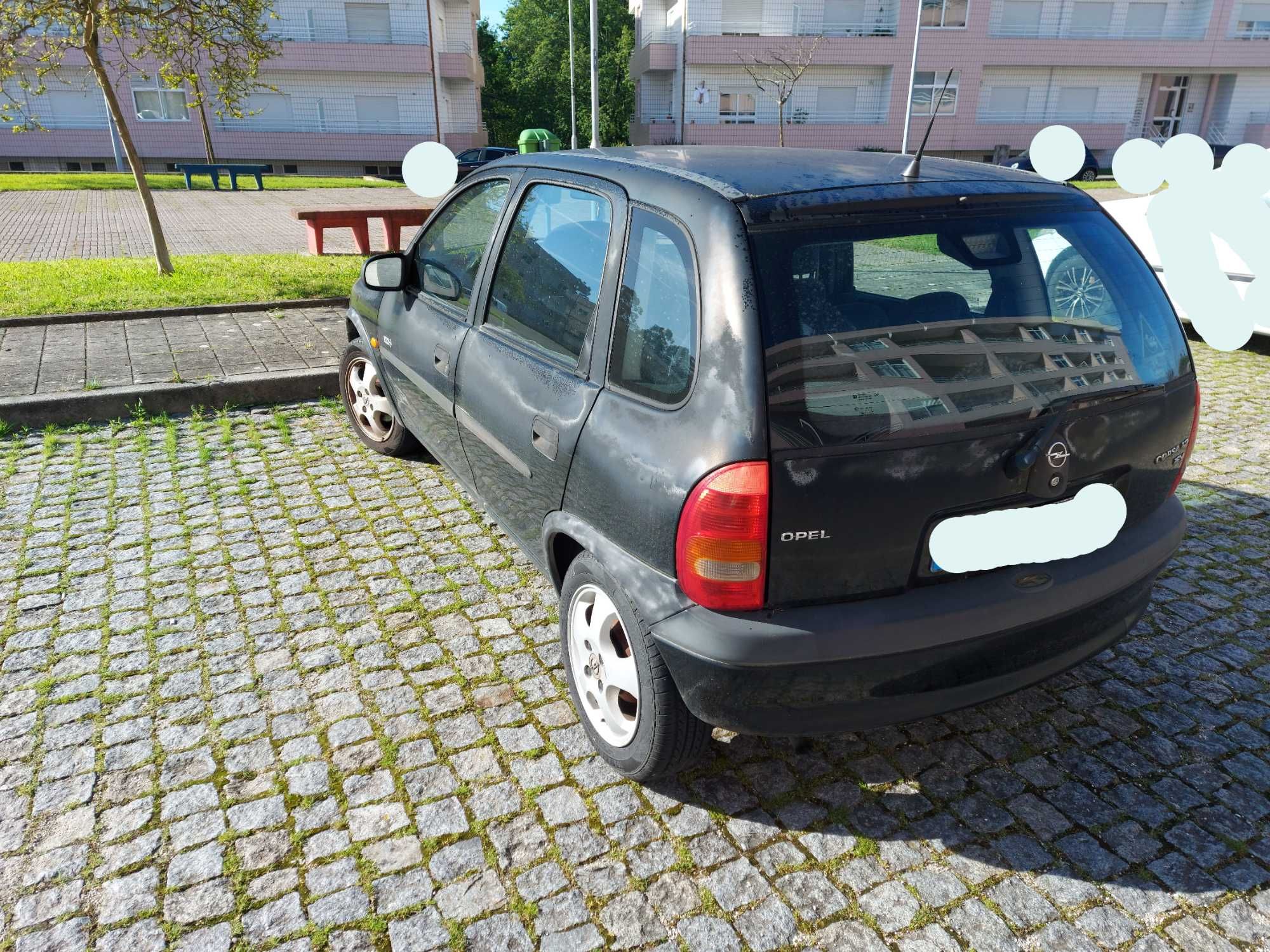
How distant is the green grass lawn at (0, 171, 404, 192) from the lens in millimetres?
25312

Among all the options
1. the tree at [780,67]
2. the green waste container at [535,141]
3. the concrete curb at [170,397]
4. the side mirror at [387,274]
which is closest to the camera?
the side mirror at [387,274]

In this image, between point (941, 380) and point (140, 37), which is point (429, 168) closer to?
point (941, 380)

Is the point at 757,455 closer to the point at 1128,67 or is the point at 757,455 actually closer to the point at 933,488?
the point at 933,488

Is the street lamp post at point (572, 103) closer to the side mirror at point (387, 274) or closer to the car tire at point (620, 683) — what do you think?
the side mirror at point (387, 274)

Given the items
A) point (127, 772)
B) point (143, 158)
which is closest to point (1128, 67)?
point (143, 158)

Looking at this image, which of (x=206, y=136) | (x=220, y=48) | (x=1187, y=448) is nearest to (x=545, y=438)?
(x=1187, y=448)

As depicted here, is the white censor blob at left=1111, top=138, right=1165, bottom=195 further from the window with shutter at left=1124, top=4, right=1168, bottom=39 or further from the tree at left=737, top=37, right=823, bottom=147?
the window with shutter at left=1124, top=4, right=1168, bottom=39

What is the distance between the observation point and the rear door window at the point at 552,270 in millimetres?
2883

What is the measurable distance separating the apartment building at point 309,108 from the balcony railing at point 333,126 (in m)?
0.05

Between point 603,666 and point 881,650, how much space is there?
0.90m

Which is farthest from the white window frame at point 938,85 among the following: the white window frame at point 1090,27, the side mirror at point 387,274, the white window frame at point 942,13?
the side mirror at point 387,274

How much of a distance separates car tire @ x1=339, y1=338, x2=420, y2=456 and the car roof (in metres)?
2.23

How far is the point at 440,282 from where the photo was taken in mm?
4012

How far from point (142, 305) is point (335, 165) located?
36.8 meters
